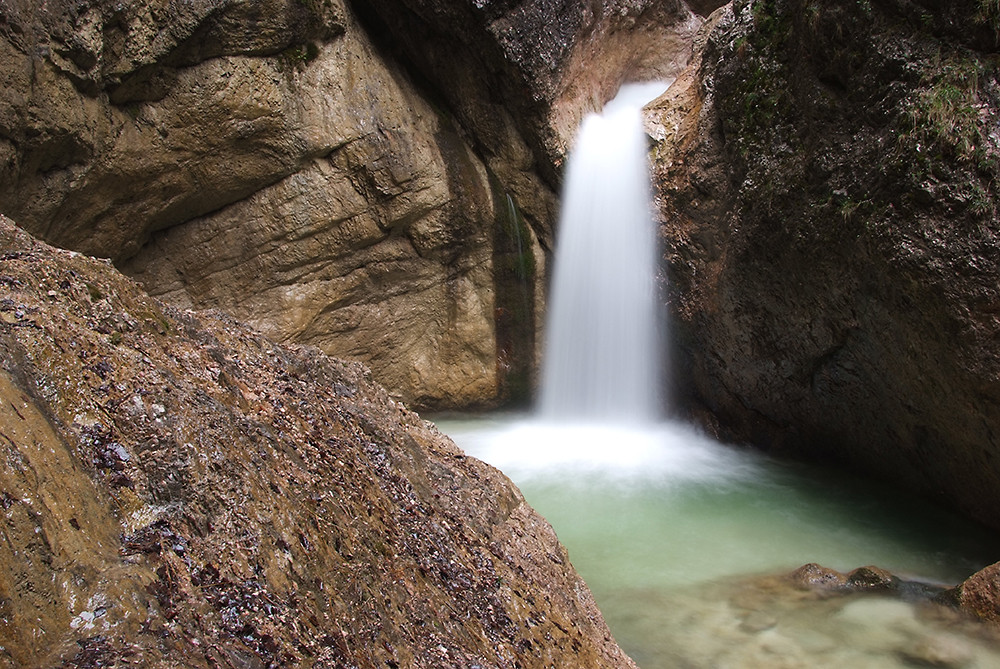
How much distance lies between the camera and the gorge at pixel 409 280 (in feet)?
6.34

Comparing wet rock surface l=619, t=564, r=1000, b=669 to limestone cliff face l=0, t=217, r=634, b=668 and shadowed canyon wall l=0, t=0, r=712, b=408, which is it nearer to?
limestone cliff face l=0, t=217, r=634, b=668

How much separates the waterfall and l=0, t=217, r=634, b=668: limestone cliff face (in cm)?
623

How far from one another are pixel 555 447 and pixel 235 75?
5424 mm

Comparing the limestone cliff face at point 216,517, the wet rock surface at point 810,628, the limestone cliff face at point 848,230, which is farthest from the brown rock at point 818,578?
the limestone cliff face at point 216,517

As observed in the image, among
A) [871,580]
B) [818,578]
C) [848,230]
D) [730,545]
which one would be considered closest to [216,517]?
[818,578]

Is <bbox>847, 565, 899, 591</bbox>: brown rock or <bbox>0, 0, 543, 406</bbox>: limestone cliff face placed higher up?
<bbox>0, 0, 543, 406</bbox>: limestone cliff face

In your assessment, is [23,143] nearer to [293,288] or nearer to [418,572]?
[293,288]

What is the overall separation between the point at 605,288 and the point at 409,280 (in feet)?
8.46

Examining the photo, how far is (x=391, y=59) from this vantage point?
29.7 feet

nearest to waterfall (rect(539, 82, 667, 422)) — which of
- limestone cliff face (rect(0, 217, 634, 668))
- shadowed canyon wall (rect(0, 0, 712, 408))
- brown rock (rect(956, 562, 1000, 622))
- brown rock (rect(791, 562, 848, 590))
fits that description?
shadowed canyon wall (rect(0, 0, 712, 408))

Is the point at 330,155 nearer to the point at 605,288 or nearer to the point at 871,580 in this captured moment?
the point at 605,288

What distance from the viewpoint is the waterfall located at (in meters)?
8.91

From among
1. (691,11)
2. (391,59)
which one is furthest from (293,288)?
(691,11)

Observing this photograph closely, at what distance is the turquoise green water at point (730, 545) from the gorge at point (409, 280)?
335mm
